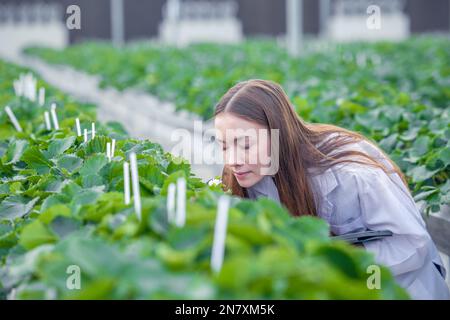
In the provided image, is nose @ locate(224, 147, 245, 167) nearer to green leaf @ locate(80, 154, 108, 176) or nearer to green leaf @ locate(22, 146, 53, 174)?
green leaf @ locate(80, 154, 108, 176)

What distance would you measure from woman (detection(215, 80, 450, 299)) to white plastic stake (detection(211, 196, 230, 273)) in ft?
3.67

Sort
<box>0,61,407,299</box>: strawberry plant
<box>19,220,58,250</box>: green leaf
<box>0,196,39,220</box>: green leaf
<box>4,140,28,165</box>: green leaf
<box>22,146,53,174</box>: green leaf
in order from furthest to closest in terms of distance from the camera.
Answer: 1. <box>4,140,28,165</box>: green leaf
2. <box>22,146,53,174</box>: green leaf
3. <box>0,196,39,220</box>: green leaf
4. <box>19,220,58,250</box>: green leaf
5. <box>0,61,407,299</box>: strawberry plant

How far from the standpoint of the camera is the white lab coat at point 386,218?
3.00 m

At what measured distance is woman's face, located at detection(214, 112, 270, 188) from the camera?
9.85ft

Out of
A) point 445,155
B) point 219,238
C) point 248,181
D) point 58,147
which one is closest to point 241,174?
point 248,181

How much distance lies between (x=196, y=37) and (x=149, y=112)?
24863mm

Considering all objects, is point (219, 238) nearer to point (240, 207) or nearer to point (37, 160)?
point (240, 207)

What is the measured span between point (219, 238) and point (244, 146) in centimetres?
117

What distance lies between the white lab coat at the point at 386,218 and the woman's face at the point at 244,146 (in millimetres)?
264

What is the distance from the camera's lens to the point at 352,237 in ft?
9.93

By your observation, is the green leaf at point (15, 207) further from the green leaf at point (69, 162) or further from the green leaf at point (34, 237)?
the green leaf at point (34, 237)

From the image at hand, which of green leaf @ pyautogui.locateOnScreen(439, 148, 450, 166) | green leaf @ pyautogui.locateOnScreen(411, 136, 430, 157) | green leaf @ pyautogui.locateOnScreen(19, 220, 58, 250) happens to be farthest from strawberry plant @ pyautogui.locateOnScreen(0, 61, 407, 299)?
green leaf @ pyautogui.locateOnScreen(411, 136, 430, 157)

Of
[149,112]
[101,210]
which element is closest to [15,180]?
[101,210]

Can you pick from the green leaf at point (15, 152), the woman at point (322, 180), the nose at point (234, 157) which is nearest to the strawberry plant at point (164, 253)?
the nose at point (234, 157)
